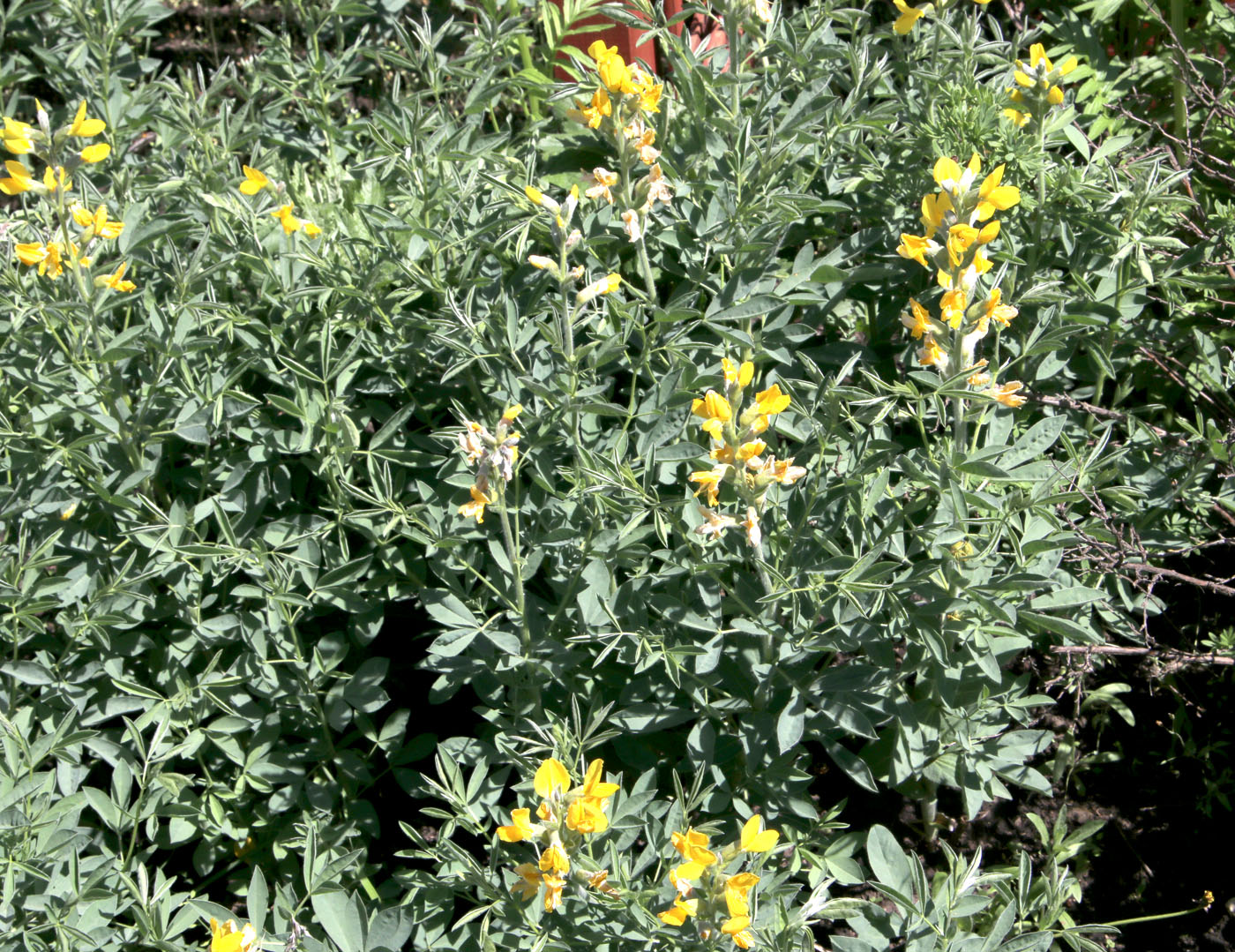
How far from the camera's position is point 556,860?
1.85 m

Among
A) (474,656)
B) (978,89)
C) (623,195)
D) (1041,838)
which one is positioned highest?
(978,89)

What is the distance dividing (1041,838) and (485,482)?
158 centimetres

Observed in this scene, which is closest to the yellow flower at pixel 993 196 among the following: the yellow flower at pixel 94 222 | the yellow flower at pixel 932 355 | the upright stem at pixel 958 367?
the upright stem at pixel 958 367

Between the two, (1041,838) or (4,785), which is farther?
(1041,838)

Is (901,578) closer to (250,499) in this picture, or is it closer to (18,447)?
(250,499)

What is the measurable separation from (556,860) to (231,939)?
20.6 inches

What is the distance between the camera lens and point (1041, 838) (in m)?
2.63

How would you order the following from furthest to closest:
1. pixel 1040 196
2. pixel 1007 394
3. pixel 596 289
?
pixel 1040 196
pixel 596 289
pixel 1007 394

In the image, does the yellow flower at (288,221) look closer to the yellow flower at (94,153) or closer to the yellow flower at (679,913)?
the yellow flower at (94,153)

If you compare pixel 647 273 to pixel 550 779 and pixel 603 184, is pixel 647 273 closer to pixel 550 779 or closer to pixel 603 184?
pixel 603 184

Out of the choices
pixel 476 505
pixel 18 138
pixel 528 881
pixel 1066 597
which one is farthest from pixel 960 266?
pixel 18 138

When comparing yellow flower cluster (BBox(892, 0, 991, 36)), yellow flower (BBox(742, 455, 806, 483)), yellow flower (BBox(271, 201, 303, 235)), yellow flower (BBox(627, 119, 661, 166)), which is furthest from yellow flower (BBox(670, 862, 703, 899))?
yellow flower cluster (BBox(892, 0, 991, 36))

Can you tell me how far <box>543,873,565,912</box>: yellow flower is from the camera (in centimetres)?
189

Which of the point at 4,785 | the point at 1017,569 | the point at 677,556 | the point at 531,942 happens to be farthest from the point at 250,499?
the point at 1017,569
